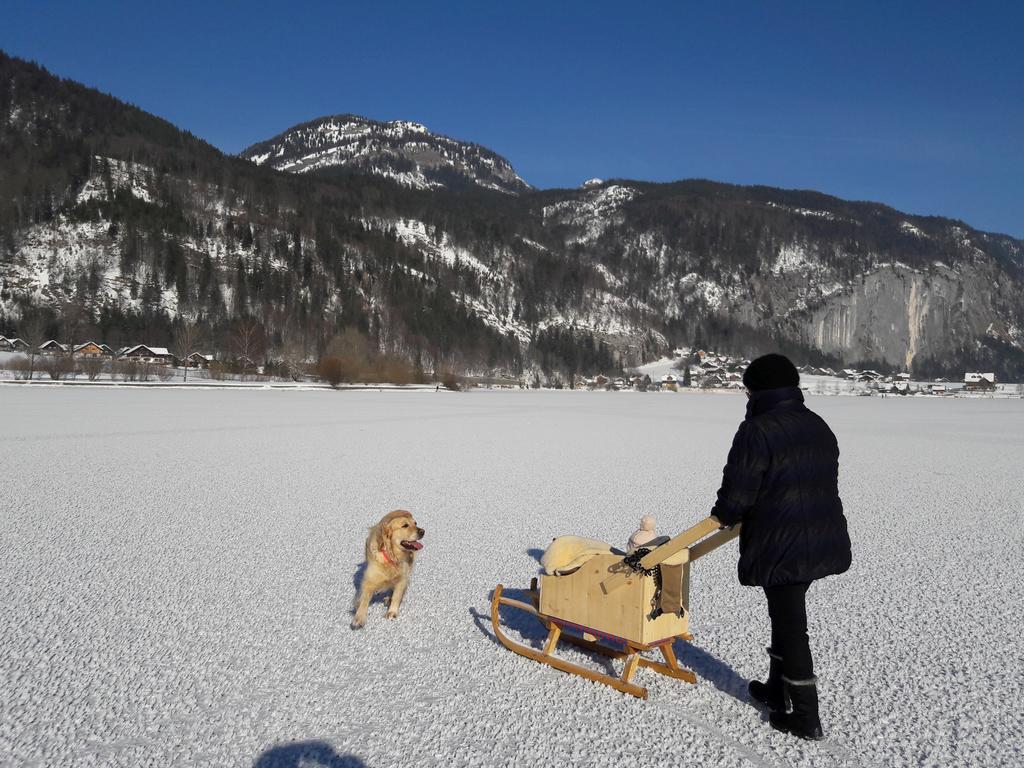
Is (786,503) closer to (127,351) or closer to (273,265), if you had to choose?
(127,351)

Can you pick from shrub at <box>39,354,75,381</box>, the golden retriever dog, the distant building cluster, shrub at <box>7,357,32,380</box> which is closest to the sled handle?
the golden retriever dog

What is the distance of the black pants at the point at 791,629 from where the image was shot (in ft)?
10.8

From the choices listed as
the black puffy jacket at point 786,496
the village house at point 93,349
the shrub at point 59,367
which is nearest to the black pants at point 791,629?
the black puffy jacket at point 786,496

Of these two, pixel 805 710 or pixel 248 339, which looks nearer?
pixel 805 710

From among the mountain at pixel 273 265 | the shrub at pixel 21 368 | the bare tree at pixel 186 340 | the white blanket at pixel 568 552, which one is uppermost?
the mountain at pixel 273 265

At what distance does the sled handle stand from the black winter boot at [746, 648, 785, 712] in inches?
25.0

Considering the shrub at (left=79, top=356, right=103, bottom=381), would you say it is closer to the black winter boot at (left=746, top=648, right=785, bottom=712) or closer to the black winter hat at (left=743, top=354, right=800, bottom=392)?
the black winter boot at (left=746, top=648, right=785, bottom=712)

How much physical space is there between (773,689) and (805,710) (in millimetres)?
236

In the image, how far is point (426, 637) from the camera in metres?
4.68

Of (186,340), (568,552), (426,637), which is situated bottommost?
(426,637)

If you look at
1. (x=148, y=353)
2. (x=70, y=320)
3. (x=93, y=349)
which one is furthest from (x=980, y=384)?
(x=70, y=320)

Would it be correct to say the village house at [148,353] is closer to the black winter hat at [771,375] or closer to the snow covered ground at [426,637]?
the snow covered ground at [426,637]

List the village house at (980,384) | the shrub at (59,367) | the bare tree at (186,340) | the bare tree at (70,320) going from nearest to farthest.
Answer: the shrub at (59,367)
the bare tree at (186,340)
the bare tree at (70,320)
the village house at (980,384)

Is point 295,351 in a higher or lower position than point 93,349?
higher
